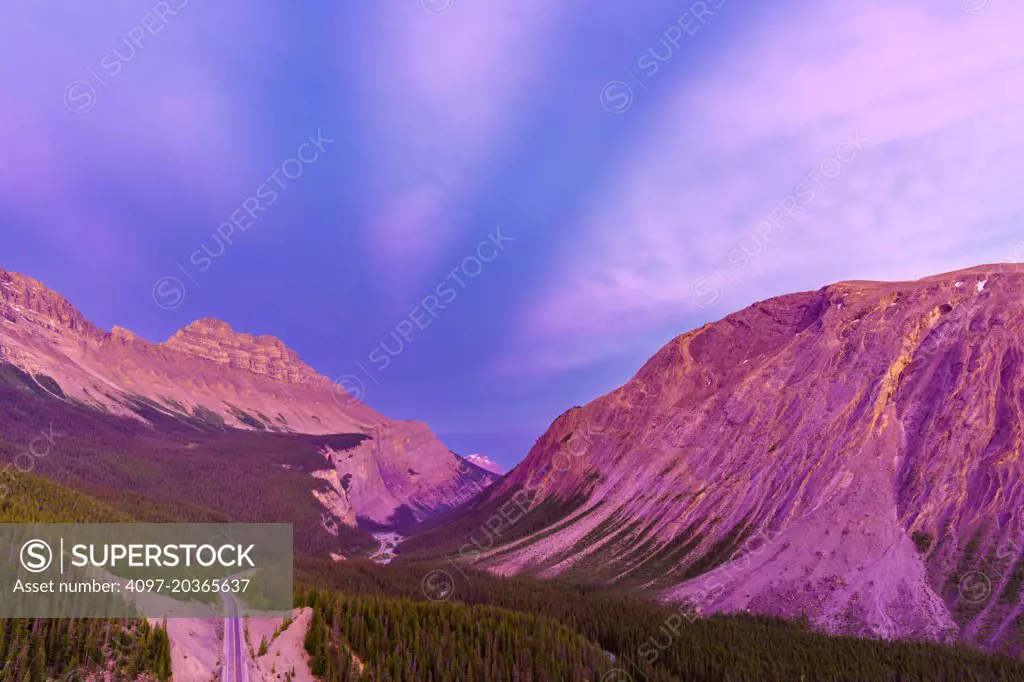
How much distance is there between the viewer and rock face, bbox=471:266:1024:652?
3258 inches

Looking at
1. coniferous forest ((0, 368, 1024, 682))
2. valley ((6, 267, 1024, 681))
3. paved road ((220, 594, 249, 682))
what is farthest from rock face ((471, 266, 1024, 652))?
paved road ((220, 594, 249, 682))

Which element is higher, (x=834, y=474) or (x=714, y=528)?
(x=834, y=474)

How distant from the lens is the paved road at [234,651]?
34.7 meters

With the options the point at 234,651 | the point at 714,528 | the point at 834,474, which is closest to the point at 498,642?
the point at 234,651

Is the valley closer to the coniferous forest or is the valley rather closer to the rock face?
the coniferous forest

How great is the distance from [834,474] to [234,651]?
105544 mm

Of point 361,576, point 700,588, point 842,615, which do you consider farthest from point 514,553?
point 842,615

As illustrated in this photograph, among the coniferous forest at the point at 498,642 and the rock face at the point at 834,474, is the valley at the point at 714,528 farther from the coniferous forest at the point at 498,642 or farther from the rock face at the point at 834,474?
the rock face at the point at 834,474

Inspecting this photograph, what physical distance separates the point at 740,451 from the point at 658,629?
66.0 metres

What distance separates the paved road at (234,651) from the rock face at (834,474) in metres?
74.2

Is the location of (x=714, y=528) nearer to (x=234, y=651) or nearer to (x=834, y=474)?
(x=834, y=474)

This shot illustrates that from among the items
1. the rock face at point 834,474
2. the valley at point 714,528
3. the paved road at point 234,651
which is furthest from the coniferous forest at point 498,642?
the rock face at point 834,474

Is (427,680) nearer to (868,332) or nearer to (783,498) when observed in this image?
(783,498)

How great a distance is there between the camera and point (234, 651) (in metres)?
37.1
